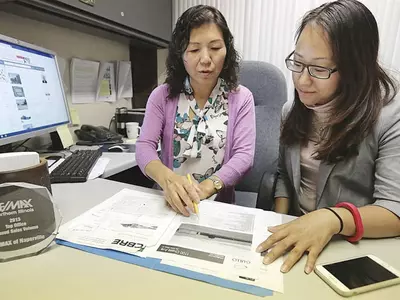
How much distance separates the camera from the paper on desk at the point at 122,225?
577 mm

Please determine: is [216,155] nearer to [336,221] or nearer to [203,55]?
[203,55]

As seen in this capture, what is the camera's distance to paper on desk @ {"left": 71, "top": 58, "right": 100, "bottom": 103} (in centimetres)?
166

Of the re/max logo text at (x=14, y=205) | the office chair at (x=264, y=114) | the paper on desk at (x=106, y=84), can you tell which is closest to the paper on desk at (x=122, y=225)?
the re/max logo text at (x=14, y=205)

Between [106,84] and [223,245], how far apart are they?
65.1 inches

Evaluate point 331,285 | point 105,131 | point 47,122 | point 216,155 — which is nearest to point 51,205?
point 331,285

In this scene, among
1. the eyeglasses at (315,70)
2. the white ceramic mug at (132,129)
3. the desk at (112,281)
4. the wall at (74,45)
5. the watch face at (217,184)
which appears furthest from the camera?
the white ceramic mug at (132,129)

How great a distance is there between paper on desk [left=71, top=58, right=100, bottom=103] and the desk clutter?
3.72 ft

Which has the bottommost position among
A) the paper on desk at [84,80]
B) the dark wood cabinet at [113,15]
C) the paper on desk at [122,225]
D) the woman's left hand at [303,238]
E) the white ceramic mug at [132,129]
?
the white ceramic mug at [132,129]

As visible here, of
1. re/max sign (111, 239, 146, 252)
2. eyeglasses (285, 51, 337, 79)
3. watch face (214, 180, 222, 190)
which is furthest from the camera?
watch face (214, 180, 222, 190)

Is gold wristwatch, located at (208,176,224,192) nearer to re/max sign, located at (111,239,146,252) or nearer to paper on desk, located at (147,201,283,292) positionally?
paper on desk, located at (147,201,283,292)

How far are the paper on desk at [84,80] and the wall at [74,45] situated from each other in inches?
1.2

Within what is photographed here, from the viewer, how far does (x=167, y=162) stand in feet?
3.82

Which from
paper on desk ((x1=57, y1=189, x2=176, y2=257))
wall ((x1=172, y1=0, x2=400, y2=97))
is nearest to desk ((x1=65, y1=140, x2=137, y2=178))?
paper on desk ((x1=57, y1=189, x2=176, y2=257))

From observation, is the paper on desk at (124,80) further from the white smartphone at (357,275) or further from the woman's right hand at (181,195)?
the white smartphone at (357,275)
